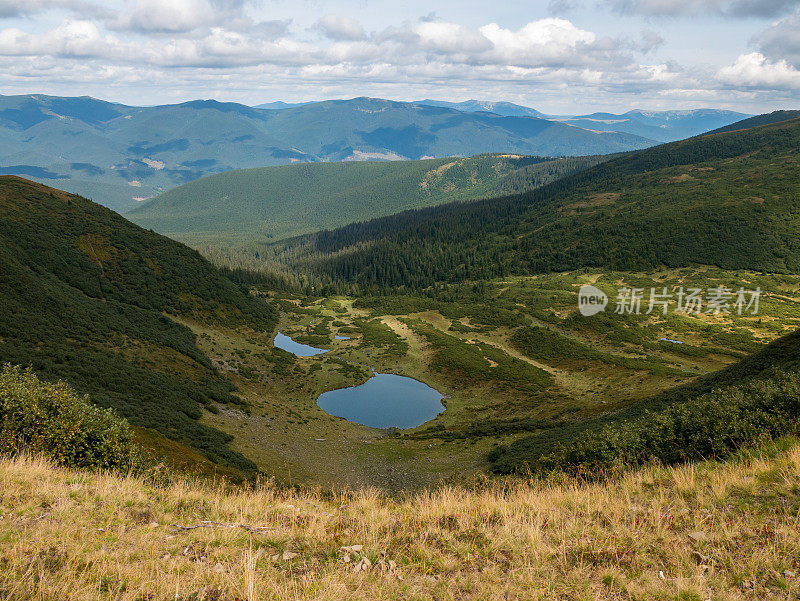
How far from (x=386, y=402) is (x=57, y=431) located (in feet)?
205

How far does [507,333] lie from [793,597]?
4086 inches

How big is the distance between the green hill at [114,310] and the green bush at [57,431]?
851 inches

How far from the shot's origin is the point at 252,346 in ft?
310

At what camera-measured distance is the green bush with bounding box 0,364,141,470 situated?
17.5 m

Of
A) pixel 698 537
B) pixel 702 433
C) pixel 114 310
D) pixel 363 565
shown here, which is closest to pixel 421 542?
pixel 363 565

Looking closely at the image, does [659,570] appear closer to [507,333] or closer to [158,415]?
[158,415]

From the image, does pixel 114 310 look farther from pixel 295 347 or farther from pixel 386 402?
pixel 386 402

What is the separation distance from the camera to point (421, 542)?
10.9 meters

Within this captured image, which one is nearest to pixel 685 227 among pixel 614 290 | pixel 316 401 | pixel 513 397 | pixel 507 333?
pixel 614 290
